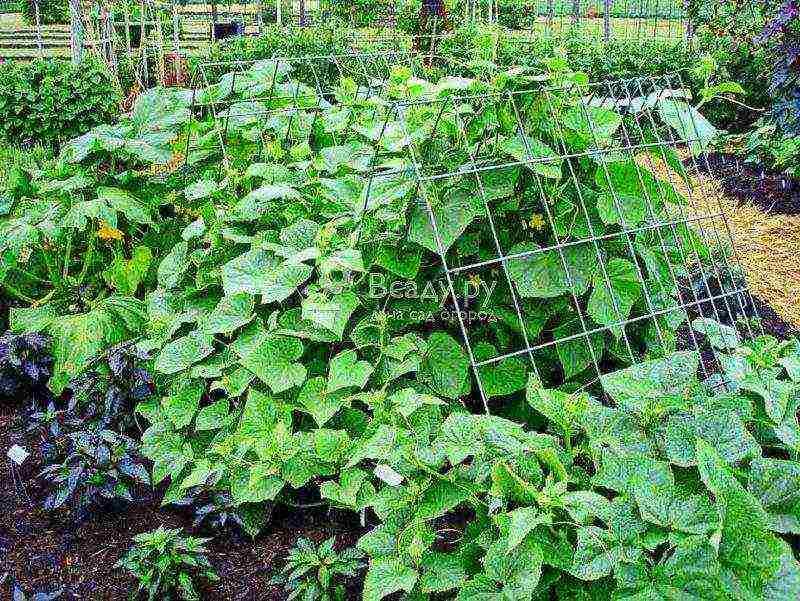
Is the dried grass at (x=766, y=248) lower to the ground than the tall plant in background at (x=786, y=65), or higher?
lower

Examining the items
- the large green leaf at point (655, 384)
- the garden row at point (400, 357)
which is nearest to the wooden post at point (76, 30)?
the garden row at point (400, 357)

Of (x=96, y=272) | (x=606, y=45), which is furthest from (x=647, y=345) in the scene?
(x=606, y=45)

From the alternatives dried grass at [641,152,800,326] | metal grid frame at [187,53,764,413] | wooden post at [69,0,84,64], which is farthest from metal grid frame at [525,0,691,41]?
metal grid frame at [187,53,764,413]

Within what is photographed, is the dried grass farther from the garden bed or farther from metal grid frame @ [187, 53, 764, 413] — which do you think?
the garden bed

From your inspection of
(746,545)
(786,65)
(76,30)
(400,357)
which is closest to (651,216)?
(400,357)

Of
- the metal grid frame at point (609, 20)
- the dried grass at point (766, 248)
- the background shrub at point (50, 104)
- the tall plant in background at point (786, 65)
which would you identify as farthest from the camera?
the metal grid frame at point (609, 20)

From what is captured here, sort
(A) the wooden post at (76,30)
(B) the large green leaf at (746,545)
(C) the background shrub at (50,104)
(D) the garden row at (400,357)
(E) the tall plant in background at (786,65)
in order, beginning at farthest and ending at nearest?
(A) the wooden post at (76,30) → (C) the background shrub at (50,104) → (E) the tall plant in background at (786,65) → (D) the garden row at (400,357) → (B) the large green leaf at (746,545)

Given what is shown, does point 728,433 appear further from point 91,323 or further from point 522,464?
point 91,323

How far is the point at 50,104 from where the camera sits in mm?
7820

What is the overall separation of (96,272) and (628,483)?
2.43m

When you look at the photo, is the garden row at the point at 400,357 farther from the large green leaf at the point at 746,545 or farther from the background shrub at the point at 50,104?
the background shrub at the point at 50,104

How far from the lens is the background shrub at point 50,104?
25.6 feet

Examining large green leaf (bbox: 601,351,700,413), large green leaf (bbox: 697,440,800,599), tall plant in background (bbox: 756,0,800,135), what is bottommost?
large green leaf (bbox: 697,440,800,599)

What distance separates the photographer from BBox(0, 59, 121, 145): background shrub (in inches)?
308
